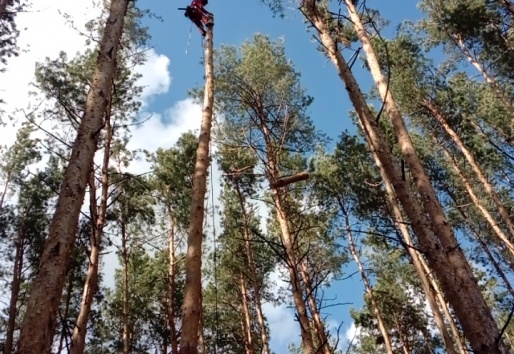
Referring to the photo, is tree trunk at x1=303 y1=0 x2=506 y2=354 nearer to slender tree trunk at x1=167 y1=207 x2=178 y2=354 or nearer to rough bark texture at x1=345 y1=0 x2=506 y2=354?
rough bark texture at x1=345 y1=0 x2=506 y2=354

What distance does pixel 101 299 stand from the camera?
14.8m

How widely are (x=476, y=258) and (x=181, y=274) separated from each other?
12226 mm

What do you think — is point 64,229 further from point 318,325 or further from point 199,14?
point 318,325

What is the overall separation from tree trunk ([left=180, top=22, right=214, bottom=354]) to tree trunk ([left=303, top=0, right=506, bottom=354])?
1.78m

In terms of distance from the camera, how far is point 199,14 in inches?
253

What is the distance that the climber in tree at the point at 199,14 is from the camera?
630 cm

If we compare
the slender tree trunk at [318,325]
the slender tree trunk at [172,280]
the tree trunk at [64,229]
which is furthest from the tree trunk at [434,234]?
the slender tree trunk at [172,280]

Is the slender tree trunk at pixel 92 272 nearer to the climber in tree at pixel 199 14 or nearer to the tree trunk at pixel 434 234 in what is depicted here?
the climber in tree at pixel 199 14

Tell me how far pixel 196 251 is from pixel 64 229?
1264 mm

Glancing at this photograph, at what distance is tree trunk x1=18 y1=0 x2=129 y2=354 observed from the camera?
2.73 metres

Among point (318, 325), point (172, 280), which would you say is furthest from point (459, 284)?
point (172, 280)

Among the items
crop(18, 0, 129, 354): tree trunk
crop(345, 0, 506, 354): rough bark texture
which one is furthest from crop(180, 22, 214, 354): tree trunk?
crop(345, 0, 506, 354): rough bark texture

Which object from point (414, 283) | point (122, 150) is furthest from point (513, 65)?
point (122, 150)

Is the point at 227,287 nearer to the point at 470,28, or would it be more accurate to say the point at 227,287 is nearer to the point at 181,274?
the point at 181,274
